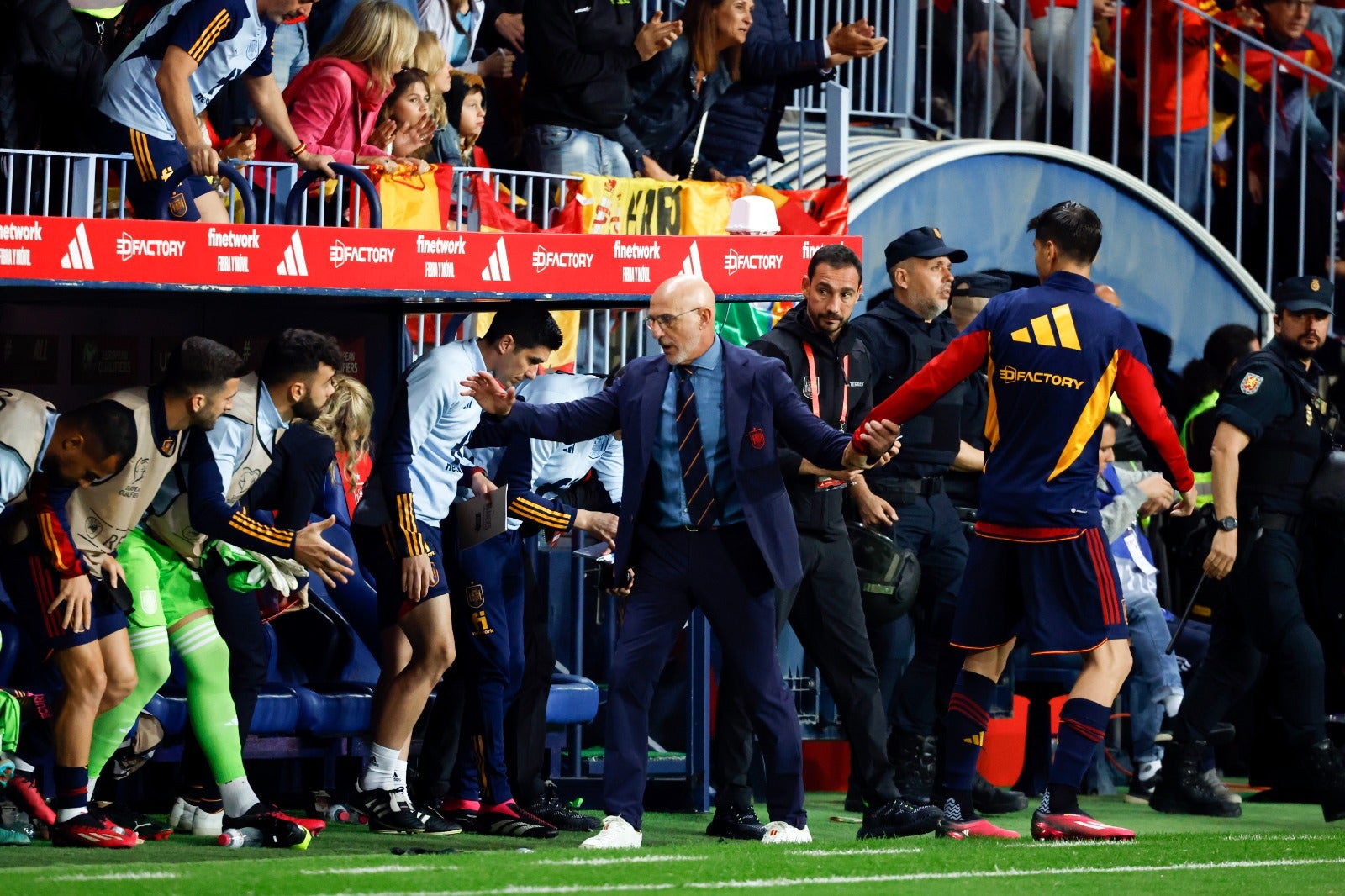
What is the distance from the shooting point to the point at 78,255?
7742 millimetres

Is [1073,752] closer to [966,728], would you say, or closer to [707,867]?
[966,728]

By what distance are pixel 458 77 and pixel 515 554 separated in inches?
142

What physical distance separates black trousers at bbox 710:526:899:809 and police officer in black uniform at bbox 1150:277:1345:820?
1844mm

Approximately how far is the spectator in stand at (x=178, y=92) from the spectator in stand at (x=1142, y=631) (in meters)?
4.40

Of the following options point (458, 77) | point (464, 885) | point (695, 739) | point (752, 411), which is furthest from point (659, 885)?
point (458, 77)

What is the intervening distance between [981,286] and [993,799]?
2307 millimetres

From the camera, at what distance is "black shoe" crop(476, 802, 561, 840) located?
27.8 ft

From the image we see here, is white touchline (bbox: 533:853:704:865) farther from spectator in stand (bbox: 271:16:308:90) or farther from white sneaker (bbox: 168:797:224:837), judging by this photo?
spectator in stand (bbox: 271:16:308:90)

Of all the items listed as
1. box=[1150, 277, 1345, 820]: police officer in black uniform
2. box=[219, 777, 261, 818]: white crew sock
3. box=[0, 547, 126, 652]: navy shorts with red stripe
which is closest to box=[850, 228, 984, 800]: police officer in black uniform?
box=[1150, 277, 1345, 820]: police officer in black uniform

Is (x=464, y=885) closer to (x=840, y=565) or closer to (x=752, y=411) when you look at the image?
(x=752, y=411)

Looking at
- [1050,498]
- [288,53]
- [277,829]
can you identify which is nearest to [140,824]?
[277,829]

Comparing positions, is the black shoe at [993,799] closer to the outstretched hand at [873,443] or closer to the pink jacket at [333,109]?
the outstretched hand at [873,443]

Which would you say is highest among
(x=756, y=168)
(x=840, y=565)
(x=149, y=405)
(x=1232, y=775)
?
(x=756, y=168)

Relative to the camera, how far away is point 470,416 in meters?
8.66
